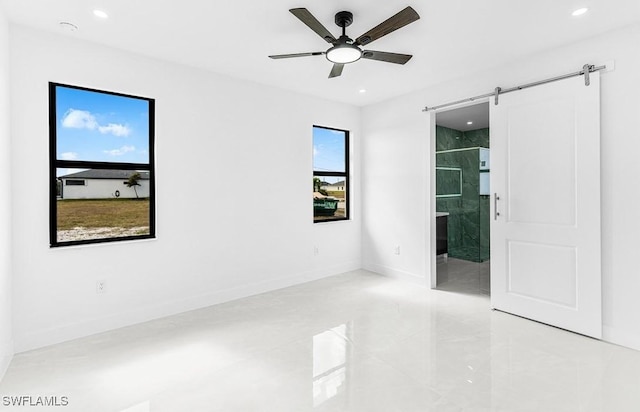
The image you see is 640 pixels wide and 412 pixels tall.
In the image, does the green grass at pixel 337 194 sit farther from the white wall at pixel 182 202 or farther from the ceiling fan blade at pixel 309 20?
the ceiling fan blade at pixel 309 20

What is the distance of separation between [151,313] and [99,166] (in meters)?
1.48

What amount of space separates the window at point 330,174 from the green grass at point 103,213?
7.54 feet

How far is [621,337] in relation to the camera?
272 centimetres

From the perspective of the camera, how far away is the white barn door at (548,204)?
112 inches

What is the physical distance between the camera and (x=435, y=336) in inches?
115

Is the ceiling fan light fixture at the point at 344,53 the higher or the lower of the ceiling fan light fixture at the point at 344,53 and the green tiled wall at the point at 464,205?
the higher

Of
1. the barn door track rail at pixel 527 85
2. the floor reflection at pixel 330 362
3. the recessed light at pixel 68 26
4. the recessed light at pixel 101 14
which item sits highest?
the recessed light at pixel 101 14

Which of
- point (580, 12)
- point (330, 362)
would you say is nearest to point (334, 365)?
point (330, 362)

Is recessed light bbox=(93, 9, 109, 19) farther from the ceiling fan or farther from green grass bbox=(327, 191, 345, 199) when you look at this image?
green grass bbox=(327, 191, 345, 199)

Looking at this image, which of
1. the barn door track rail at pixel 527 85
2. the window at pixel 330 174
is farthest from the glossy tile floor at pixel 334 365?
the barn door track rail at pixel 527 85

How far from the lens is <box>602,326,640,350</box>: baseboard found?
2.65 metres

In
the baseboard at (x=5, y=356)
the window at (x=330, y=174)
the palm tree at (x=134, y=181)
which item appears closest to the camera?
the baseboard at (x=5, y=356)

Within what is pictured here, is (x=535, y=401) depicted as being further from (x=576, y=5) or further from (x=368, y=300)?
(x=576, y=5)

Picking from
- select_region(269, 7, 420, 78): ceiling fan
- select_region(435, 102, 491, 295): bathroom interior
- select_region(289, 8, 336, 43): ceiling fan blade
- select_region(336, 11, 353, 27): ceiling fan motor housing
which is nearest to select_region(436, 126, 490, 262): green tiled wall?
select_region(435, 102, 491, 295): bathroom interior
